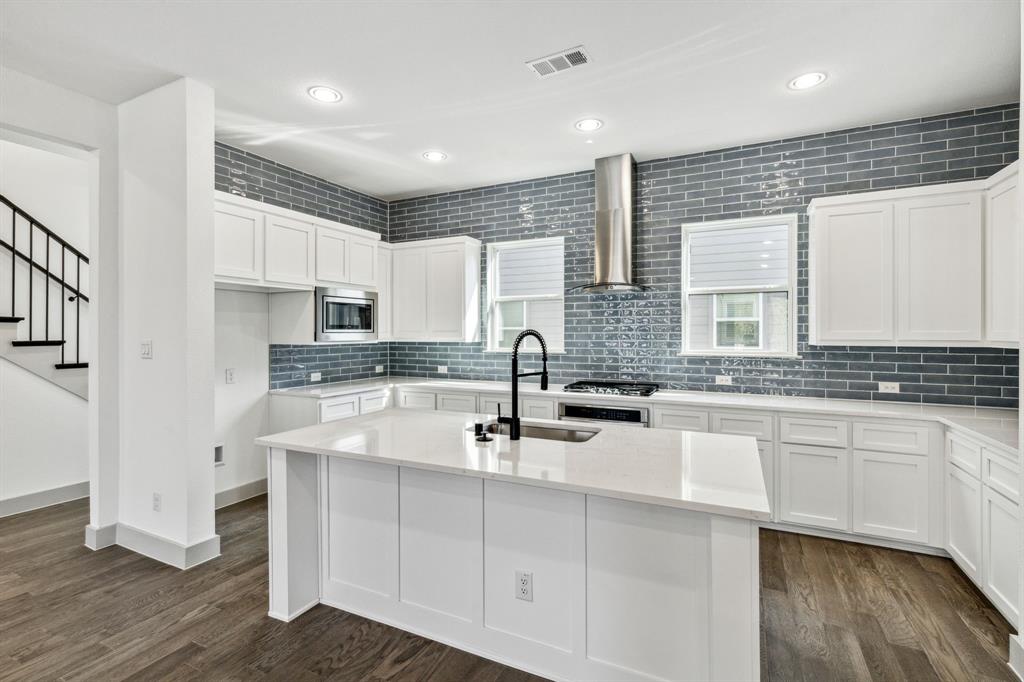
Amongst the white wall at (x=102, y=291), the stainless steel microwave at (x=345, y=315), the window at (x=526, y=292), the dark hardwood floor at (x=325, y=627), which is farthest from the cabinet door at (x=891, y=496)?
the white wall at (x=102, y=291)

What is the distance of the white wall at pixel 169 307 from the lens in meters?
2.99

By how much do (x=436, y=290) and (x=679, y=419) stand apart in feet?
9.07

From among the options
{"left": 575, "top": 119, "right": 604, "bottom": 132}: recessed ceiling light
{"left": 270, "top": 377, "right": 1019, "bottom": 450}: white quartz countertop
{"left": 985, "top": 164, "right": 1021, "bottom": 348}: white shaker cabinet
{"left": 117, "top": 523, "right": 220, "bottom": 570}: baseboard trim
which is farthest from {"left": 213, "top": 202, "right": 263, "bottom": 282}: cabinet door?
{"left": 985, "top": 164, "right": 1021, "bottom": 348}: white shaker cabinet

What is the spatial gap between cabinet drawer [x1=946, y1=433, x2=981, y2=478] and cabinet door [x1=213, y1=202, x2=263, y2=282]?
4676mm

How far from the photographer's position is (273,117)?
3.48 meters

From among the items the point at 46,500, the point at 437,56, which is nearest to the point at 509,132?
the point at 437,56

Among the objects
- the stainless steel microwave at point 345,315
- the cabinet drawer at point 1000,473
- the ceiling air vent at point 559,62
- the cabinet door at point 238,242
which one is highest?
the ceiling air vent at point 559,62

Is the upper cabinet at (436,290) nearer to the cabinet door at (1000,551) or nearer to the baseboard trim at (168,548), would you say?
the baseboard trim at (168,548)

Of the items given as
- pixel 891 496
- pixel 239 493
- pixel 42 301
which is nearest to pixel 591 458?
pixel 891 496

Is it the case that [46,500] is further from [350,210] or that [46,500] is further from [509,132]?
[509,132]

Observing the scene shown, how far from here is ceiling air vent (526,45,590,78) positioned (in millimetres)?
2684

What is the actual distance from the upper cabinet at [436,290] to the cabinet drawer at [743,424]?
2.55 metres

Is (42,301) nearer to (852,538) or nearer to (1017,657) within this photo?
(852,538)

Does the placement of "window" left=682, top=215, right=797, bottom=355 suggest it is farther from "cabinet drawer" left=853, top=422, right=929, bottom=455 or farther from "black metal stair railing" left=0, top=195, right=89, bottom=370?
"black metal stair railing" left=0, top=195, right=89, bottom=370
